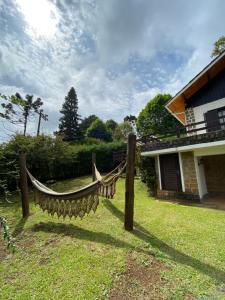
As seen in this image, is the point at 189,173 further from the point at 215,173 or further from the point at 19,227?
the point at 19,227

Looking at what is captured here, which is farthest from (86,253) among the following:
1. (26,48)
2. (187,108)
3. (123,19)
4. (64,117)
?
(64,117)

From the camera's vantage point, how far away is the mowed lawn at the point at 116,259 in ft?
7.81

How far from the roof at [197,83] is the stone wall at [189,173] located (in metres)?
3.42

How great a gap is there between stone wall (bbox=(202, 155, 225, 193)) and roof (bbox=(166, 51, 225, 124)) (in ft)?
10.1

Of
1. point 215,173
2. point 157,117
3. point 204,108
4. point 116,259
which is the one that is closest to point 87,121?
point 157,117


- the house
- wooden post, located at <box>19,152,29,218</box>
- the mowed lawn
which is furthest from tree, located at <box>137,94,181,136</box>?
the mowed lawn

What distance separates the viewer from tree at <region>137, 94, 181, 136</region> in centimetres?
2455

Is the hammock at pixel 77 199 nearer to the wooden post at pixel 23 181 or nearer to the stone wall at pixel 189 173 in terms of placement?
the wooden post at pixel 23 181

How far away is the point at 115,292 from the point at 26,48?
556 cm

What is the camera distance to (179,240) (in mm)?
3678

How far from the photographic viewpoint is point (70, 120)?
28.1 metres

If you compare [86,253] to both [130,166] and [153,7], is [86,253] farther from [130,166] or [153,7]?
[153,7]

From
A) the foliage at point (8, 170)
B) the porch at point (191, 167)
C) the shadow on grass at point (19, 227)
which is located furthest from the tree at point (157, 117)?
the shadow on grass at point (19, 227)

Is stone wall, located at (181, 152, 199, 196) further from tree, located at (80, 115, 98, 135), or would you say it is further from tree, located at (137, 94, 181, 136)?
tree, located at (80, 115, 98, 135)
